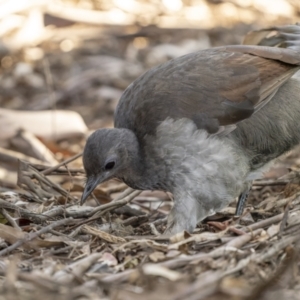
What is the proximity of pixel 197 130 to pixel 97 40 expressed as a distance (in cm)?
639

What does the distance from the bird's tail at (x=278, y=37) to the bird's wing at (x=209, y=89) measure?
0.67m

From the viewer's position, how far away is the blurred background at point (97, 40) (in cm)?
1055

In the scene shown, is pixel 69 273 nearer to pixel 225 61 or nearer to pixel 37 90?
pixel 225 61

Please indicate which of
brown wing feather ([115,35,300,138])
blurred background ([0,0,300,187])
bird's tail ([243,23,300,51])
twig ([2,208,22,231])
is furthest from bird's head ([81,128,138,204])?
blurred background ([0,0,300,187])

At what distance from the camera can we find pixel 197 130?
229 inches

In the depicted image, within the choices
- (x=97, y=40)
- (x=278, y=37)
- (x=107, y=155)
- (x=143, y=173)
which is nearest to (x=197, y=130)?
(x=143, y=173)

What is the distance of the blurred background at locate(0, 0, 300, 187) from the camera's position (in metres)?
10.5

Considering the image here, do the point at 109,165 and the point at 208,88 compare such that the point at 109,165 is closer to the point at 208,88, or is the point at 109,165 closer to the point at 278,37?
the point at 208,88

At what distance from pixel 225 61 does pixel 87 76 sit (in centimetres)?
515

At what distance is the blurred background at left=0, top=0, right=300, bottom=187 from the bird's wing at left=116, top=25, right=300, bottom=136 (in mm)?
3058

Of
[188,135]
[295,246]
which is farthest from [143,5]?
[295,246]

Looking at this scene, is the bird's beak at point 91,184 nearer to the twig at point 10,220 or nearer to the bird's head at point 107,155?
the bird's head at point 107,155

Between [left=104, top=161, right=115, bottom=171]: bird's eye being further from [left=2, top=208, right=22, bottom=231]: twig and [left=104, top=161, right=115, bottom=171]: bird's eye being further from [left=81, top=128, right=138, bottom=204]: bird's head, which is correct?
[left=2, top=208, right=22, bottom=231]: twig

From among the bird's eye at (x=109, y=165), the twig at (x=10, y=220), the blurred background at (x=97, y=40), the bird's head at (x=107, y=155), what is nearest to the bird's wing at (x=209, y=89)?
the bird's head at (x=107, y=155)
